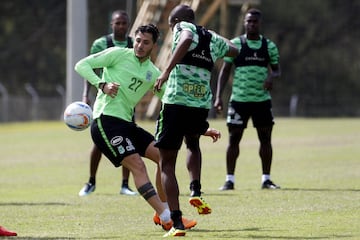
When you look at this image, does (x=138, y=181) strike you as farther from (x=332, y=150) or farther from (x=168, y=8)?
(x=168, y=8)

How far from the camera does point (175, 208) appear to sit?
31.6 feet

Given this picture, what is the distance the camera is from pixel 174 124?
9820 mm

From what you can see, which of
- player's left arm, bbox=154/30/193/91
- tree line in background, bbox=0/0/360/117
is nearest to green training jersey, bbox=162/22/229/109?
player's left arm, bbox=154/30/193/91

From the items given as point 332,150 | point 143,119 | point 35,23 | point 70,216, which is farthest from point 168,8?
point 70,216

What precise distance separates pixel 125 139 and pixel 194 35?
1218mm

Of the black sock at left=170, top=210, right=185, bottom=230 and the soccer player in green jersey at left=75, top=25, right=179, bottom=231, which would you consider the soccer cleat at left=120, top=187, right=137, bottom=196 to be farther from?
the black sock at left=170, top=210, right=185, bottom=230

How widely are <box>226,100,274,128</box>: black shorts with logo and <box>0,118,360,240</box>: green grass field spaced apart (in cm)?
94

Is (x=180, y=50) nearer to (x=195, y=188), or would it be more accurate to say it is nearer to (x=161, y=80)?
(x=161, y=80)

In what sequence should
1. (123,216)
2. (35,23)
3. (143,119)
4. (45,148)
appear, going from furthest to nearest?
(35,23)
(143,119)
(45,148)
(123,216)

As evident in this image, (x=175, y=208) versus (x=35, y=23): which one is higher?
(x=175, y=208)

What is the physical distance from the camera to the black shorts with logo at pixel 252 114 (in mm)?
14656

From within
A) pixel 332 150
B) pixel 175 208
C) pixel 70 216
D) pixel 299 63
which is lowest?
pixel 299 63

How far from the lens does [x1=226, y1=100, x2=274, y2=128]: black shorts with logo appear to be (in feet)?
48.1

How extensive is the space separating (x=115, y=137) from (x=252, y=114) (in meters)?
5.06
